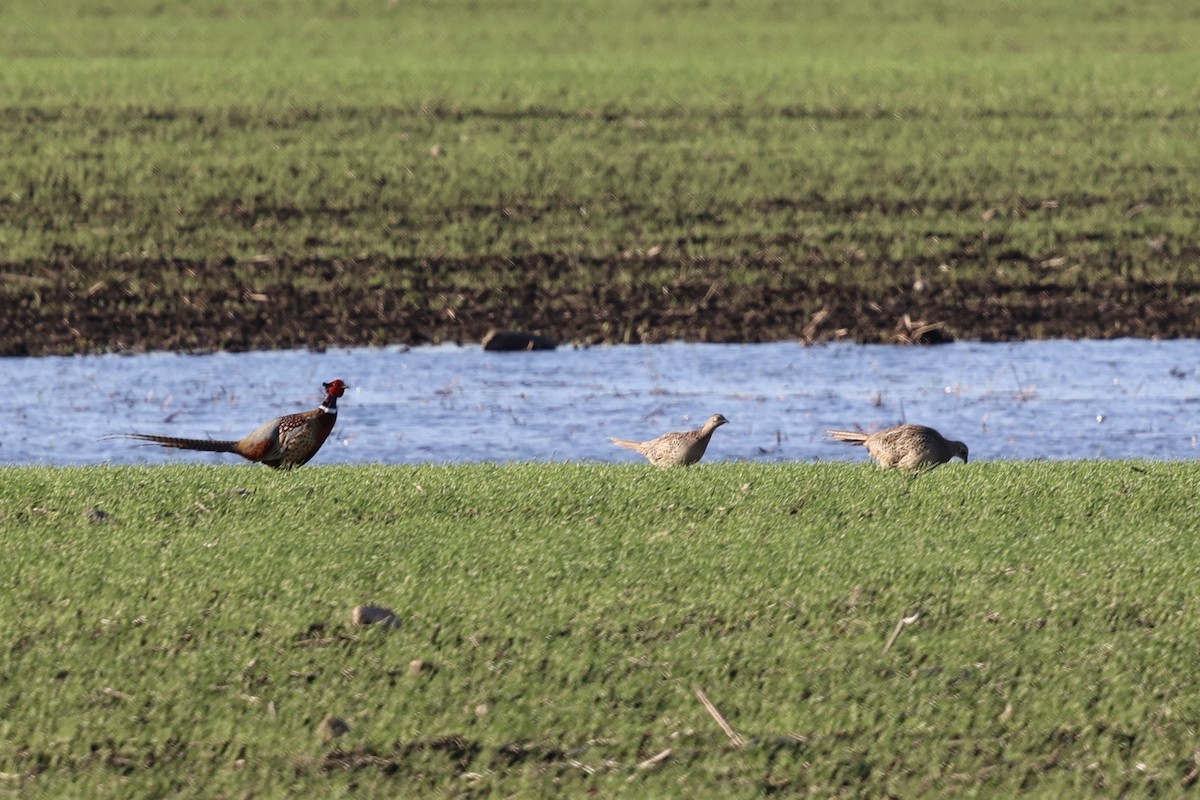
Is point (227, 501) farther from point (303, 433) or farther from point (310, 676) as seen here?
point (310, 676)

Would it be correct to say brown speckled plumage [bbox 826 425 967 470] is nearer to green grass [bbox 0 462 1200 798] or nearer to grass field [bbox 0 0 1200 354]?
green grass [bbox 0 462 1200 798]

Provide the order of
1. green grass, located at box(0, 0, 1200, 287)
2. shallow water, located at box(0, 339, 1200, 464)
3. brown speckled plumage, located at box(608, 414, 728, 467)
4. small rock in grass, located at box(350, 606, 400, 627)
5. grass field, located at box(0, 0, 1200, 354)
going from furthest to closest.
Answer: green grass, located at box(0, 0, 1200, 287), grass field, located at box(0, 0, 1200, 354), shallow water, located at box(0, 339, 1200, 464), brown speckled plumage, located at box(608, 414, 728, 467), small rock in grass, located at box(350, 606, 400, 627)

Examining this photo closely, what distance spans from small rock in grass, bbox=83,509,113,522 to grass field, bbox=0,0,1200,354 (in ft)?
26.9

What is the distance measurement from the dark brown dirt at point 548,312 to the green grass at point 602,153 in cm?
30

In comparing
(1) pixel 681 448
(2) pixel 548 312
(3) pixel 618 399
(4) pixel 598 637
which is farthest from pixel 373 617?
(2) pixel 548 312

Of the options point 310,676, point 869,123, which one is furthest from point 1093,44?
point 310,676

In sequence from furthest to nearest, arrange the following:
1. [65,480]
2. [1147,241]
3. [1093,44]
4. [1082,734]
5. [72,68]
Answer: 1. [1093,44]
2. [72,68]
3. [1147,241]
4. [65,480]
5. [1082,734]

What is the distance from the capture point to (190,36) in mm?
36469

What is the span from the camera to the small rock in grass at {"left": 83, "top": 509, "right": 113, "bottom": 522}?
838cm

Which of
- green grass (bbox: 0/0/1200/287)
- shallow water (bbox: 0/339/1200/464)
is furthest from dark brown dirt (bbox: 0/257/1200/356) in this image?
shallow water (bbox: 0/339/1200/464)

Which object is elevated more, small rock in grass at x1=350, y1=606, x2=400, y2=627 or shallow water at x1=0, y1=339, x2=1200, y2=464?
small rock in grass at x1=350, y1=606, x2=400, y2=627

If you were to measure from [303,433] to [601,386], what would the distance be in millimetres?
5783

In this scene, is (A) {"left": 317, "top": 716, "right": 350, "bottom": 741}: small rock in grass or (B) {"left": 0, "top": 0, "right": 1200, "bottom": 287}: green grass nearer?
(A) {"left": 317, "top": 716, "right": 350, "bottom": 741}: small rock in grass

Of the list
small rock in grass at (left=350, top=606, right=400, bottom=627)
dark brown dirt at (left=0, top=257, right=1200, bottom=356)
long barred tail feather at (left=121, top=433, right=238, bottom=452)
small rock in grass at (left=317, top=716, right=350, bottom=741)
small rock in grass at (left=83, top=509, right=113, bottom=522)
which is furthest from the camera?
dark brown dirt at (left=0, top=257, right=1200, bottom=356)
